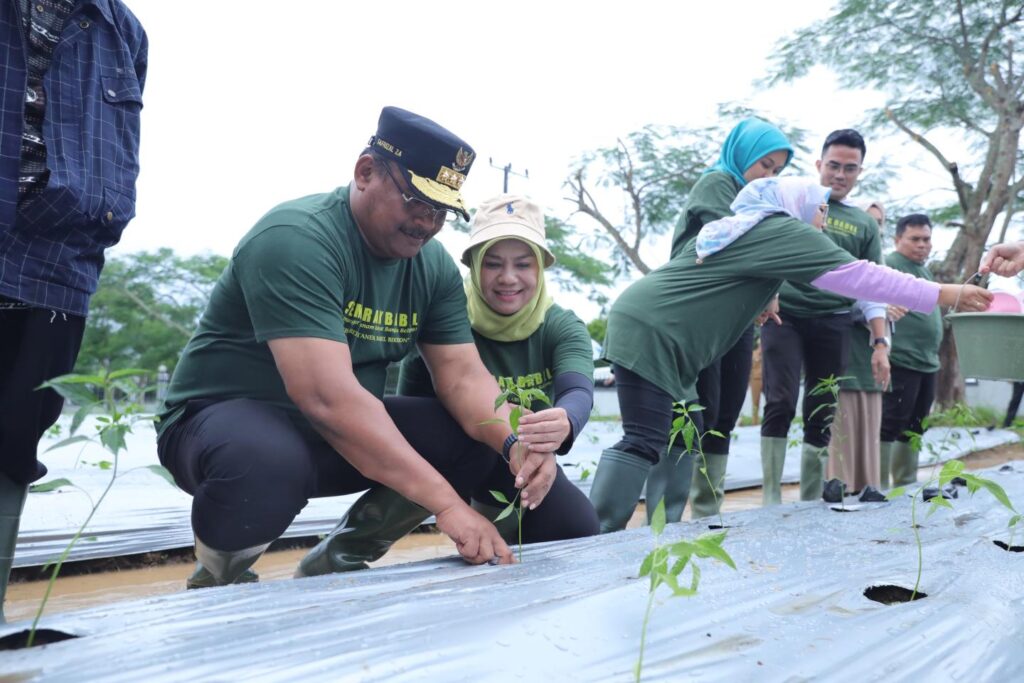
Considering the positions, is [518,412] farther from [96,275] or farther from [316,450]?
[96,275]

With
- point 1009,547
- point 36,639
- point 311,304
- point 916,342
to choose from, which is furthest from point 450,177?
point 916,342

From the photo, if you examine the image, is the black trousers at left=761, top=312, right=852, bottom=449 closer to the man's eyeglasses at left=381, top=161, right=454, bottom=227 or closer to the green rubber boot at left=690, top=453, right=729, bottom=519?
the green rubber boot at left=690, top=453, right=729, bottom=519

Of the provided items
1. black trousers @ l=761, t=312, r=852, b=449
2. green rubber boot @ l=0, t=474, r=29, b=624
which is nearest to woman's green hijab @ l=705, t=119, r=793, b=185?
black trousers @ l=761, t=312, r=852, b=449

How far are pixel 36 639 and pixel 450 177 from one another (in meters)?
1.13

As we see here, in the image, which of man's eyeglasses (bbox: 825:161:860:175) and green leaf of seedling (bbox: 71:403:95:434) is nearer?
green leaf of seedling (bbox: 71:403:95:434)

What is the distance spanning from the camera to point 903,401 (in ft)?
13.0

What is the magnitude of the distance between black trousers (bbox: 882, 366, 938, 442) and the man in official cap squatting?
8.86 feet

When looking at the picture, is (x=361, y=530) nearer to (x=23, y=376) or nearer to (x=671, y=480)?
(x=23, y=376)

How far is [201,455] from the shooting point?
5.45ft

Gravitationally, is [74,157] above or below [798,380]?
above

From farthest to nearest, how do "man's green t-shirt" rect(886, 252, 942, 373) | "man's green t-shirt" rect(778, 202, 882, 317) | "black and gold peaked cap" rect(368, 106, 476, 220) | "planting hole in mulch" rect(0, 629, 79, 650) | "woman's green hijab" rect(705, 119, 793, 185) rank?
"man's green t-shirt" rect(886, 252, 942, 373) → "man's green t-shirt" rect(778, 202, 882, 317) → "woman's green hijab" rect(705, 119, 793, 185) → "black and gold peaked cap" rect(368, 106, 476, 220) → "planting hole in mulch" rect(0, 629, 79, 650)

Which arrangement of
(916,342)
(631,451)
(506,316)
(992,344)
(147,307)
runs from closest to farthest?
(992,344)
(506,316)
(631,451)
(916,342)
(147,307)

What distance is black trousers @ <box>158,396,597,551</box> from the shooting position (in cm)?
163

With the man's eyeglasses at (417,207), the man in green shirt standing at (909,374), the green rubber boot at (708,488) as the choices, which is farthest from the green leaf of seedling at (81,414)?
the man in green shirt standing at (909,374)
